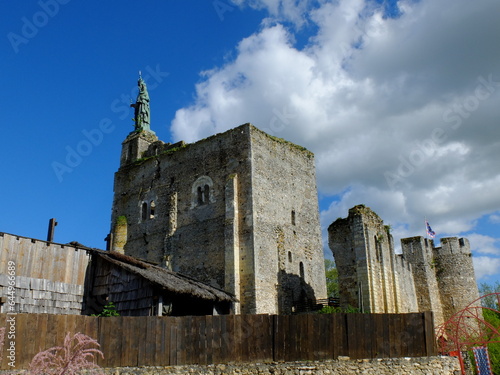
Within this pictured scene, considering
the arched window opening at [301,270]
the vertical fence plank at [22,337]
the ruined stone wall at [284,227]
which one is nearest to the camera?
the vertical fence plank at [22,337]

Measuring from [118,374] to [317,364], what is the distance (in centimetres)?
518

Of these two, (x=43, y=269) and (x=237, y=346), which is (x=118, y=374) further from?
(x=43, y=269)

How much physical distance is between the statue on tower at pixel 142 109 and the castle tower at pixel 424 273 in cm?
2029

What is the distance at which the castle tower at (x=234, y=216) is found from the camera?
27.0m

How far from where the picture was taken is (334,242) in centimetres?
2498

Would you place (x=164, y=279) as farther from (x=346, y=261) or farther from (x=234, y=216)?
(x=346, y=261)

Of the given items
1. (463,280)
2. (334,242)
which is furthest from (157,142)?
(463,280)

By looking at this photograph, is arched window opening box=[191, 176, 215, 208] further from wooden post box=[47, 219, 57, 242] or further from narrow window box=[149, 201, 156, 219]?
wooden post box=[47, 219, 57, 242]

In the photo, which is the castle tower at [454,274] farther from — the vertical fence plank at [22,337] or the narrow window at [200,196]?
the vertical fence plank at [22,337]

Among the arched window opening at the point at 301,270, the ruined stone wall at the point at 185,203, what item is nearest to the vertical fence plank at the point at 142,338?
the ruined stone wall at the point at 185,203

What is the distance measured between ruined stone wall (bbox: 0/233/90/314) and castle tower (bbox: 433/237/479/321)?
24613 mm

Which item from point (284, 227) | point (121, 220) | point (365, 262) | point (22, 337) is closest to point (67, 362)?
point (22, 337)

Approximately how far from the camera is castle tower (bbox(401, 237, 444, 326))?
33.0m

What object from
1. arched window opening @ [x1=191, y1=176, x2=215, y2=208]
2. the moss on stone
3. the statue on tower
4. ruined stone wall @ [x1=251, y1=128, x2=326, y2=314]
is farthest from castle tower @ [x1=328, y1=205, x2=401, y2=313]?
the statue on tower
